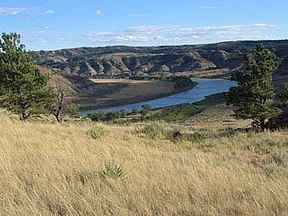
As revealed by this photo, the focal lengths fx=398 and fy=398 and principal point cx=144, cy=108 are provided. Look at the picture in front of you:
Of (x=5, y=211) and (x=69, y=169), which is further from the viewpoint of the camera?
(x=69, y=169)

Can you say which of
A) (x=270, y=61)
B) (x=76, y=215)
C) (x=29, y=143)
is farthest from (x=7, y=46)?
(x=76, y=215)

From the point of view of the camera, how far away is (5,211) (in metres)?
3.88

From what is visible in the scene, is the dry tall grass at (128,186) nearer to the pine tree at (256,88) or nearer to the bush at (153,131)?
the bush at (153,131)

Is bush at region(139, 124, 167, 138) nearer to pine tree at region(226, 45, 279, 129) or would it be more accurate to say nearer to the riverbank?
pine tree at region(226, 45, 279, 129)

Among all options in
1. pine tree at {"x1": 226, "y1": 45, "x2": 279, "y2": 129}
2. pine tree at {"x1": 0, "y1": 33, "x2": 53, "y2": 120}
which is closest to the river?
pine tree at {"x1": 0, "y1": 33, "x2": 53, "y2": 120}

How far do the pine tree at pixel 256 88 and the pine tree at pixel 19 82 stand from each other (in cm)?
1249

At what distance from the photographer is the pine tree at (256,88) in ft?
79.2

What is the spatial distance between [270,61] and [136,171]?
68.0 feet

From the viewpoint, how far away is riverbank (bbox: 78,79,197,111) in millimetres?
115812

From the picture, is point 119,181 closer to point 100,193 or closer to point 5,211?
point 100,193

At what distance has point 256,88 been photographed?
24125mm

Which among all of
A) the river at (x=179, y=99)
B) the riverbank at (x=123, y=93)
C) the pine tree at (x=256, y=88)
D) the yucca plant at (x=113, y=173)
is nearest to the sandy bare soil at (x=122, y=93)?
the riverbank at (x=123, y=93)

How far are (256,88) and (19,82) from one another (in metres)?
15.0

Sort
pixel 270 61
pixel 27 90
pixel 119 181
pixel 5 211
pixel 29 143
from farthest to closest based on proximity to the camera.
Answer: pixel 27 90
pixel 270 61
pixel 29 143
pixel 119 181
pixel 5 211
